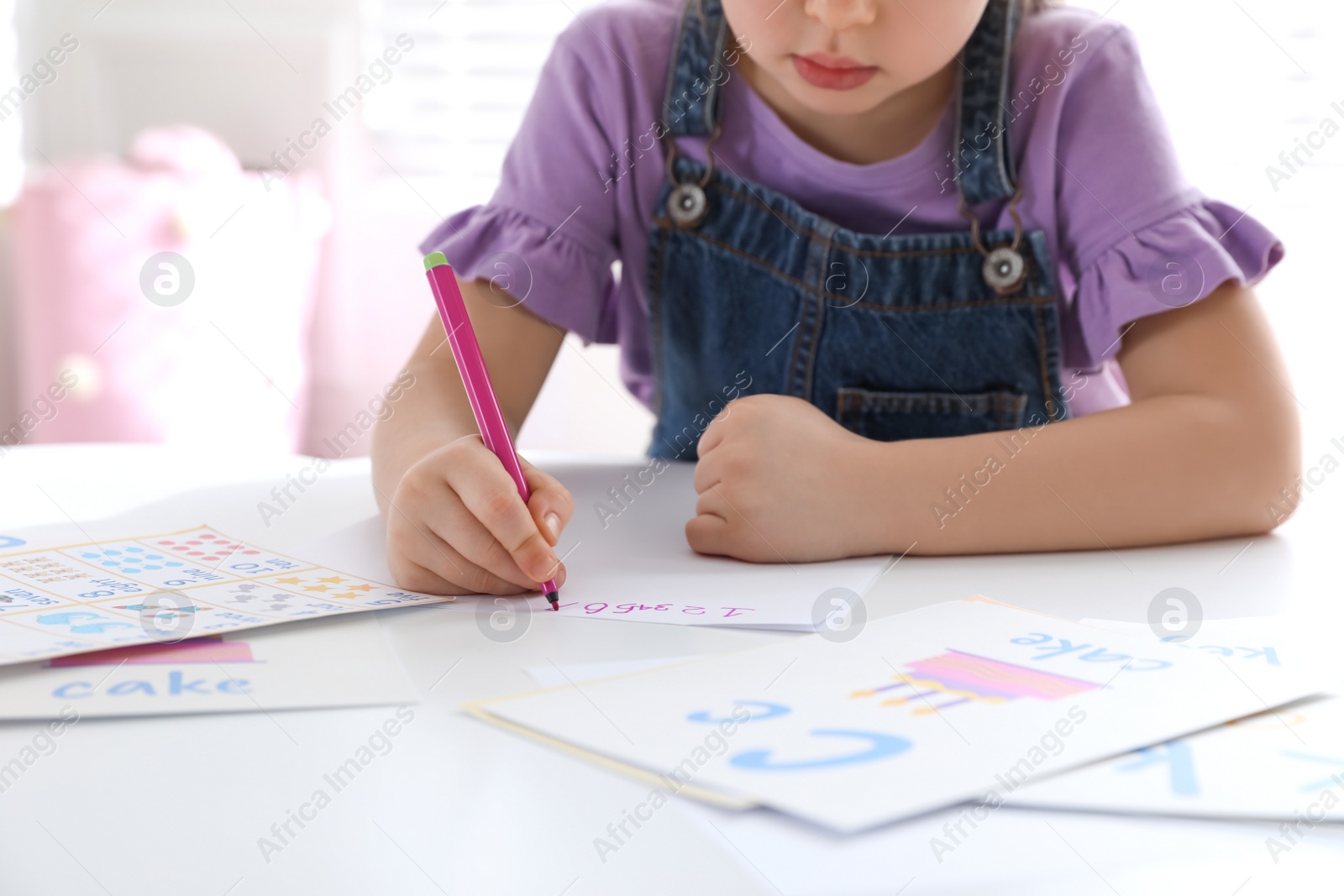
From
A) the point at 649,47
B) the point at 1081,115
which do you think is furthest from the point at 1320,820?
the point at 649,47

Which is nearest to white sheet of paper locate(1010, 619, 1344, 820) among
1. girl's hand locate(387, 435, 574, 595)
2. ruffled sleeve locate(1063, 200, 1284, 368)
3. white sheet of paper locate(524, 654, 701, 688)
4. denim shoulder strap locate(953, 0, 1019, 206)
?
white sheet of paper locate(524, 654, 701, 688)

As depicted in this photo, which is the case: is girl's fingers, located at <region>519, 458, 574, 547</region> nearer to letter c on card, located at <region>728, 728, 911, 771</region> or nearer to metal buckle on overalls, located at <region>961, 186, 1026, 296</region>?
letter c on card, located at <region>728, 728, 911, 771</region>

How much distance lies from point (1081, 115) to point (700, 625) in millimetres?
484

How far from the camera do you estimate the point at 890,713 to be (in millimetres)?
331

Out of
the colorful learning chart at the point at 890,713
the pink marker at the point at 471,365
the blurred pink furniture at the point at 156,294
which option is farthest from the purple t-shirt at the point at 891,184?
the blurred pink furniture at the point at 156,294

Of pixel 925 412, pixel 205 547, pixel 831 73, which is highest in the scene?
pixel 831 73

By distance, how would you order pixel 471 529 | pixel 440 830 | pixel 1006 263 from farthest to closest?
pixel 1006 263, pixel 471 529, pixel 440 830

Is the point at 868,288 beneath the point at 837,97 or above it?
beneath

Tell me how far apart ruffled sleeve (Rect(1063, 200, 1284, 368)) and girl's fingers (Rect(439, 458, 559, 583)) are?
Result: 0.40m

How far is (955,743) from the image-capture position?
0.31 meters

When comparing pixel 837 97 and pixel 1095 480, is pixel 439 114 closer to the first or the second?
pixel 837 97

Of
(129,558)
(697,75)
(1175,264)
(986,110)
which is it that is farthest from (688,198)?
(129,558)

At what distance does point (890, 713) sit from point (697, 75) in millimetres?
581

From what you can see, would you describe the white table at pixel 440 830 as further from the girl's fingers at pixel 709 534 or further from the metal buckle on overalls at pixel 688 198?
the metal buckle on overalls at pixel 688 198
